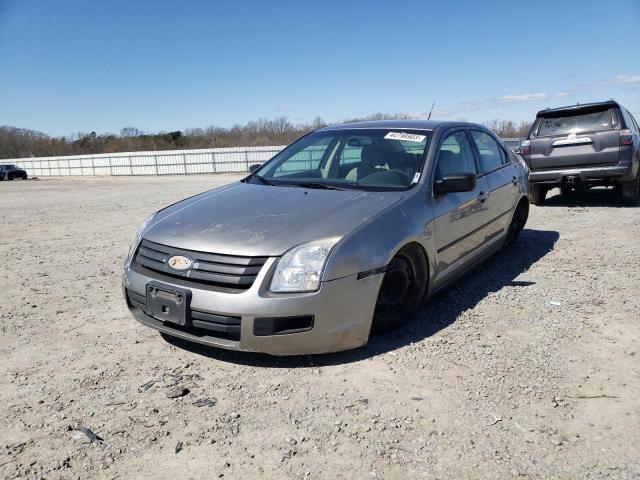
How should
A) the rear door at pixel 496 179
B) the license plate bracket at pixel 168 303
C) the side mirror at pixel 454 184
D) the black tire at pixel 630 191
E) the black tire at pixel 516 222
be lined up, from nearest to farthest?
the license plate bracket at pixel 168 303 < the side mirror at pixel 454 184 < the rear door at pixel 496 179 < the black tire at pixel 516 222 < the black tire at pixel 630 191

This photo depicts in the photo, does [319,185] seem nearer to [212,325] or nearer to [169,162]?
[212,325]

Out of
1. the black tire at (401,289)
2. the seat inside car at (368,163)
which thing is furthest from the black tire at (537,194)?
the black tire at (401,289)

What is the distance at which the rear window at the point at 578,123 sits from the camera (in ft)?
27.3

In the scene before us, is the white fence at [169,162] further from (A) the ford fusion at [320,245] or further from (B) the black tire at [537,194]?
(A) the ford fusion at [320,245]

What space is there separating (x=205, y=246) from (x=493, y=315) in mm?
2262

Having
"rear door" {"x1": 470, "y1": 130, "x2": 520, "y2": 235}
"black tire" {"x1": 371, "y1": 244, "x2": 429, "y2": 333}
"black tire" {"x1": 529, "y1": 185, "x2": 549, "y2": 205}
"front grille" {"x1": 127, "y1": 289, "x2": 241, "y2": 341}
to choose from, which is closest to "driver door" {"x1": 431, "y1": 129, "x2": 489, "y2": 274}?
"rear door" {"x1": 470, "y1": 130, "x2": 520, "y2": 235}

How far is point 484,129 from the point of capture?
5.27 m

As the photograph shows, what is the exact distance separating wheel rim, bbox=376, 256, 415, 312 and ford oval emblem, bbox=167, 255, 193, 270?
4.05 ft

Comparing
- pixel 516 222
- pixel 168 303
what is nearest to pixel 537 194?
pixel 516 222

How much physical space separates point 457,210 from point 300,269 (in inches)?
68.1

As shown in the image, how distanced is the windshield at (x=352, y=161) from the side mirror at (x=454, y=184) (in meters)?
0.19

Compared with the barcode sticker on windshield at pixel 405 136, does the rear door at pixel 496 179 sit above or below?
below

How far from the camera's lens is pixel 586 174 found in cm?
832

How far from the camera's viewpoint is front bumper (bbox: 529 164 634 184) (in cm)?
816
